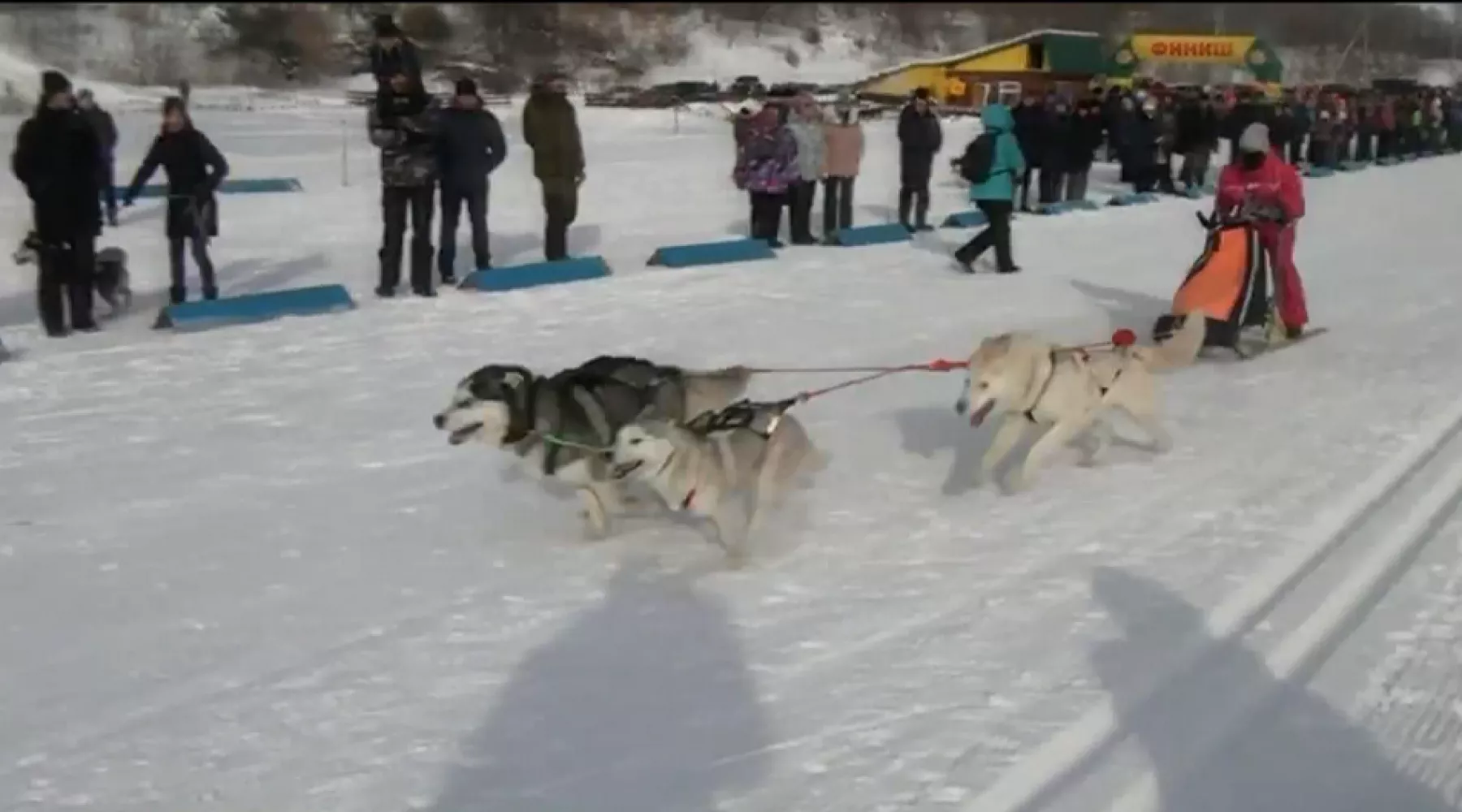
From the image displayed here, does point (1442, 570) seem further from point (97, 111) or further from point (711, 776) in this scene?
point (97, 111)

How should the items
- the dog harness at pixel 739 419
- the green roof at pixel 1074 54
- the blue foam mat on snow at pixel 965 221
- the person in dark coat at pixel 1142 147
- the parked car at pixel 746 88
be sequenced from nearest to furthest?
the dog harness at pixel 739 419, the green roof at pixel 1074 54, the parked car at pixel 746 88, the blue foam mat on snow at pixel 965 221, the person in dark coat at pixel 1142 147

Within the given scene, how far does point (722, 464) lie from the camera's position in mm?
4586

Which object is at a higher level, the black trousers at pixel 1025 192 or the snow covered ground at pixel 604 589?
the black trousers at pixel 1025 192

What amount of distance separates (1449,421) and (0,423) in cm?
649

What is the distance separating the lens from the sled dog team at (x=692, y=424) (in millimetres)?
4496

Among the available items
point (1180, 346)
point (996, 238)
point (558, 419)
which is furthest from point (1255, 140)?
point (558, 419)

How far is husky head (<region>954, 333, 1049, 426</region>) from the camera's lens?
16.9 feet

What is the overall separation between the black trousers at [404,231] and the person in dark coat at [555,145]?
Result: 1375 mm

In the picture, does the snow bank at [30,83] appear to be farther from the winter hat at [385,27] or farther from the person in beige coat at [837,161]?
the winter hat at [385,27]

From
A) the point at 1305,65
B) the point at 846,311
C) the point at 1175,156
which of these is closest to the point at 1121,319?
the point at 846,311

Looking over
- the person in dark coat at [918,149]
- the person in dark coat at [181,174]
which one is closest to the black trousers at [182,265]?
the person in dark coat at [181,174]

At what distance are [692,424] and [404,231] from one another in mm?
5340

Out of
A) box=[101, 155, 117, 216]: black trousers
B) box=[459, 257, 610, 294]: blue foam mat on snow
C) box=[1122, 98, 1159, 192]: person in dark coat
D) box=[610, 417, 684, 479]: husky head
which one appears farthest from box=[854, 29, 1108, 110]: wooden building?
box=[101, 155, 117, 216]: black trousers

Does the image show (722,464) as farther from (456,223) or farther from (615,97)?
(615,97)
